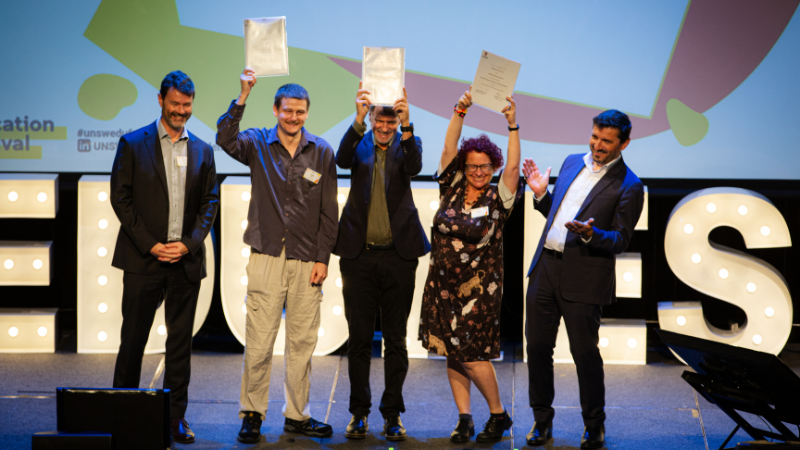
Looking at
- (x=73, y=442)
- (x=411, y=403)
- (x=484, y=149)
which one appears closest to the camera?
(x=73, y=442)

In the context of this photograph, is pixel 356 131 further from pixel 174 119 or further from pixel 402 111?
pixel 174 119

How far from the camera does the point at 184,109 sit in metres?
3.43

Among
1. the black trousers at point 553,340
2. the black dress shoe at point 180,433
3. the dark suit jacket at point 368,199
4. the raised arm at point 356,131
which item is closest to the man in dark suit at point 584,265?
the black trousers at point 553,340

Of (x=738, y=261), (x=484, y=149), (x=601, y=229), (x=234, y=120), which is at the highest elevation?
(x=234, y=120)

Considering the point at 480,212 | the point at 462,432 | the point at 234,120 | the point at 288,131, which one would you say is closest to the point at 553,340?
the point at 462,432

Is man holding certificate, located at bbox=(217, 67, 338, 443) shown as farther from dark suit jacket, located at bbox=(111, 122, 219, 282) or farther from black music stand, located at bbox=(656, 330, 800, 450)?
black music stand, located at bbox=(656, 330, 800, 450)

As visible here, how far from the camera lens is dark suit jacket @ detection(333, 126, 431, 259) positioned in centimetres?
350

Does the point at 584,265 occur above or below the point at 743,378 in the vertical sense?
above

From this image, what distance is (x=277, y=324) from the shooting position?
11.6ft

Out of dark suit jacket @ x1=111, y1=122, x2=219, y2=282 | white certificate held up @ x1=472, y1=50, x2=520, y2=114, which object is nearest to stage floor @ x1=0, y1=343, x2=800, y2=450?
dark suit jacket @ x1=111, y1=122, x2=219, y2=282

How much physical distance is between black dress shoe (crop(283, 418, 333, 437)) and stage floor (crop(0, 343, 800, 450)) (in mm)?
41

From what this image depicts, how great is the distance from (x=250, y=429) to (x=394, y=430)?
0.69m

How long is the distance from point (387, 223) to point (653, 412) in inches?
71.1

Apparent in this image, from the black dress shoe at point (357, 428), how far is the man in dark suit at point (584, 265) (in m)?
0.79
